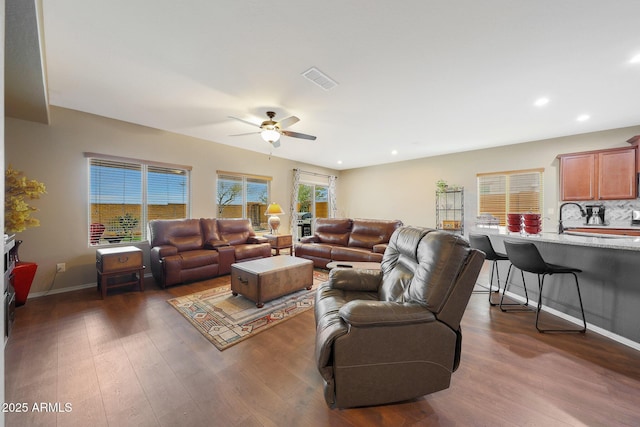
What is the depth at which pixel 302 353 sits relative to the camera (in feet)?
6.66

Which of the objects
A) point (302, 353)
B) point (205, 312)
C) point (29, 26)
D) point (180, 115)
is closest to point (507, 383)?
point (302, 353)

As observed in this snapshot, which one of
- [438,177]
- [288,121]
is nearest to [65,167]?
[288,121]

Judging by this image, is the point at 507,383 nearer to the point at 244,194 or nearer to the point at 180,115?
the point at 180,115

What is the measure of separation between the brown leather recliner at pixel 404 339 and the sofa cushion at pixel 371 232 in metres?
3.12

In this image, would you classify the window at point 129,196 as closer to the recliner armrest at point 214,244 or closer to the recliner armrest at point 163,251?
the recliner armrest at point 163,251

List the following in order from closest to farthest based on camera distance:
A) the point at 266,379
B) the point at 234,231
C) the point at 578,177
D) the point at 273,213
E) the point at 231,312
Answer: the point at 266,379 → the point at 231,312 → the point at 578,177 → the point at 234,231 → the point at 273,213

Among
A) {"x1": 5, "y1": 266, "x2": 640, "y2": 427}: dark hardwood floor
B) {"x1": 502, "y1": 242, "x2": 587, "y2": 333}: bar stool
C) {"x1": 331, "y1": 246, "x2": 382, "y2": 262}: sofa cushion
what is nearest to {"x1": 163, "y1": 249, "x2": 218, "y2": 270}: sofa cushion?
{"x1": 5, "y1": 266, "x2": 640, "y2": 427}: dark hardwood floor

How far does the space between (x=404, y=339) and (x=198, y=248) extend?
12.8 feet

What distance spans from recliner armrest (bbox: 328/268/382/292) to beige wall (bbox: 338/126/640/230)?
4711 millimetres

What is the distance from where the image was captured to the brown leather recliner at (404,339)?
1.39 m

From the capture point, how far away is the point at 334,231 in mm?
5375

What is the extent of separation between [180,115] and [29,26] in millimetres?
1974

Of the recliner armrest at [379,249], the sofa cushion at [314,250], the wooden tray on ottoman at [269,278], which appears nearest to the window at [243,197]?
the sofa cushion at [314,250]

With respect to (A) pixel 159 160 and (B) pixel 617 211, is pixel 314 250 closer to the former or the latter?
(A) pixel 159 160
